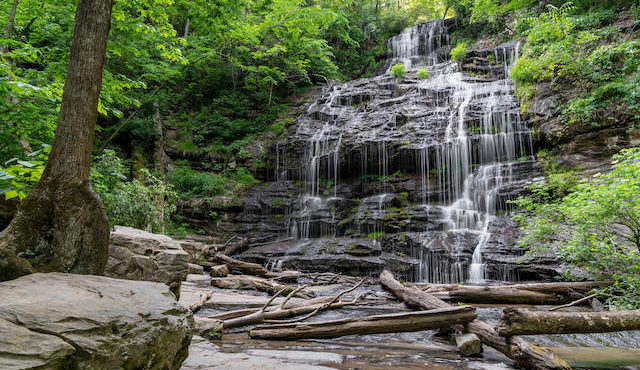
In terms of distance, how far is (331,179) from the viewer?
17.5 meters

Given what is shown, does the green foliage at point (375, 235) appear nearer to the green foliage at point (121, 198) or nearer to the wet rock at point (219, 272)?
the wet rock at point (219, 272)

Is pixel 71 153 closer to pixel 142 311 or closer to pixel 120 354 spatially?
pixel 142 311

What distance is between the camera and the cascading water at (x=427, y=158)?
1266 centimetres

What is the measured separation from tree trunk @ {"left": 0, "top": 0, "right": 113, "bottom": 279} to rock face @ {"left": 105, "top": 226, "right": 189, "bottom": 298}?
1.64 meters

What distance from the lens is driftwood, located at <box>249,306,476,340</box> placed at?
4.42m

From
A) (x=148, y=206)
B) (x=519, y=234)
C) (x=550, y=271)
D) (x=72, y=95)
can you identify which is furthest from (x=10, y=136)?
(x=519, y=234)

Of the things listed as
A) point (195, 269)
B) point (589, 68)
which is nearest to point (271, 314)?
point (195, 269)

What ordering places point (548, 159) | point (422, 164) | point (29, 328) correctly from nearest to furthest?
point (29, 328) → point (548, 159) → point (422, 164)

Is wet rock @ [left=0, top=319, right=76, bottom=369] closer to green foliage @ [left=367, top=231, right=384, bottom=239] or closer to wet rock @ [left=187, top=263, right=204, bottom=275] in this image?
wet rock @ [left=187, top=263, right=204, bottom=275]

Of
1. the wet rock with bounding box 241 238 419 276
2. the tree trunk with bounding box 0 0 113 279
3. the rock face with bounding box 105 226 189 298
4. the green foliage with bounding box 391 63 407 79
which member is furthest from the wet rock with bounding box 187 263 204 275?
the green foliage with bounding box 391 63 407 79

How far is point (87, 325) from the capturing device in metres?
1.92

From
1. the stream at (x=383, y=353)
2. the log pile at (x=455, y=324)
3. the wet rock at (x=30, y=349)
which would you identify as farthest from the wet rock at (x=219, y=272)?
the wet rock at (x=30, y=349)

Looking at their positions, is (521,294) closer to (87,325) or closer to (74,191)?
(87,325)

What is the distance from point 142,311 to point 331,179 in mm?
15245
